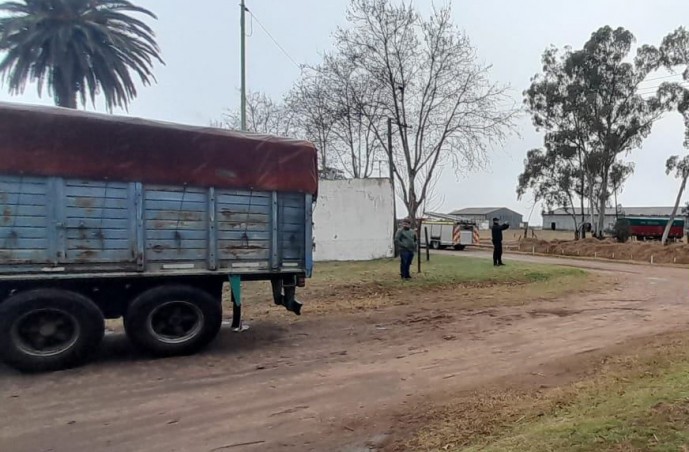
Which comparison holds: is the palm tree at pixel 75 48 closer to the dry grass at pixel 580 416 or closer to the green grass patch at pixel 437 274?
the green grass patch at pixel 437 274

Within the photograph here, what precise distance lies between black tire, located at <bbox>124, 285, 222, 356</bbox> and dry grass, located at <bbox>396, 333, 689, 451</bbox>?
378 centimetres

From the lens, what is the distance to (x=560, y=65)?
42812 millimetres

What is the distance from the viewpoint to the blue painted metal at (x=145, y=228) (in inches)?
266

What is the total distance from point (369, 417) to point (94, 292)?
446cm

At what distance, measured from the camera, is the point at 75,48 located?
20.9 metres

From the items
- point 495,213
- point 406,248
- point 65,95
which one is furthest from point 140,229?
point 495,213

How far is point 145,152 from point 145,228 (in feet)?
3.40

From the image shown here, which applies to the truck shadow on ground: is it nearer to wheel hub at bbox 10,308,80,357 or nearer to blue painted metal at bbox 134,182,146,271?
wheel hub at bbox 10,308,80,357

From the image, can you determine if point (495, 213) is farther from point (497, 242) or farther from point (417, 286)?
point (417, 286)

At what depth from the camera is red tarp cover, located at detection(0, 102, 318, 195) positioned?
22.1 feet

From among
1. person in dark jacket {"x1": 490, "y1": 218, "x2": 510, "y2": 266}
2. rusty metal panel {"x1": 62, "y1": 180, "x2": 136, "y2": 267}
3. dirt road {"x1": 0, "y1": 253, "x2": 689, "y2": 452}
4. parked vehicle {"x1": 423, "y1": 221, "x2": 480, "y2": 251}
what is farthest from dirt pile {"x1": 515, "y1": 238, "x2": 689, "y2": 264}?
rusty metal panel {"x1": 62, "y1": 180, "x2": 136, "y2": 267}

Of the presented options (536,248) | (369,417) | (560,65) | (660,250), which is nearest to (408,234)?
(369,417)

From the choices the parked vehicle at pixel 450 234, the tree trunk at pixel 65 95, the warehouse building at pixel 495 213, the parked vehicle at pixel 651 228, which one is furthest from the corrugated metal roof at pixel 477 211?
the tree trunk at pixel 65 95

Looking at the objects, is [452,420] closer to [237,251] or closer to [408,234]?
[237,251]
